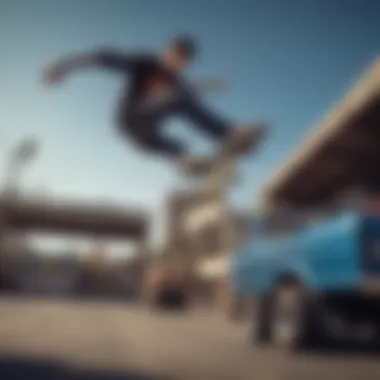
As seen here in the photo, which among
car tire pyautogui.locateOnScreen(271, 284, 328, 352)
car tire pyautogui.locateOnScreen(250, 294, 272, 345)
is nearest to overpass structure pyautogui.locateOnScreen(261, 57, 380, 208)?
car tire pyautogui.locateOnScreen(250, 294, 272, 345)

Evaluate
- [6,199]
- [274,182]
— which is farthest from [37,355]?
[6,199]

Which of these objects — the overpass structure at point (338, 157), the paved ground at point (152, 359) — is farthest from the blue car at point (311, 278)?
the overpass structure at point (338, 157)

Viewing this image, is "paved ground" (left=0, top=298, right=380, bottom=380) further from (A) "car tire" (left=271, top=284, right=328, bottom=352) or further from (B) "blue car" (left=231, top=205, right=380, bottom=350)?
(B) "blue car" (left=231, top=205, right=380, bottom=350)

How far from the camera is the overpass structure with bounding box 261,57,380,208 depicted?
10.8 m

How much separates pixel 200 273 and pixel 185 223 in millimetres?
5182

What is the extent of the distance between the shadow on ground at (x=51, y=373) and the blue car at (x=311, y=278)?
2.43 m

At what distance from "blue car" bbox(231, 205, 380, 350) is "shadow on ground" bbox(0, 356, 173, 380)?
243cm

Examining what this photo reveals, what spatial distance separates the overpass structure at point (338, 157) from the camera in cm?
1081

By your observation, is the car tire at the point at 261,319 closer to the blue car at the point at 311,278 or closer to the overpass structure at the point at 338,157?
the blue car at the point at 311,278

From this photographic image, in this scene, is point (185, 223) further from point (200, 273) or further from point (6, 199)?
point (6, 199)

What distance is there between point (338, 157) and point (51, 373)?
943cm

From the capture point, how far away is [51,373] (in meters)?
5.78

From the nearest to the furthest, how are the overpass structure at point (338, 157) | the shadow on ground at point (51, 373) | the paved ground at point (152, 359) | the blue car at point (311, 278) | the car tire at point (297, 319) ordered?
1. the shadow on ground at point (51, 373)
2. the paved ground at point (152, 359)
3. the blue car at point (311, 278)
4. the car tire at point (297, 319)
5. the overpass structure at point (338, 157)

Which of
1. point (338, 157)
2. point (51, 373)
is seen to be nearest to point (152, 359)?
point (51, 373)
